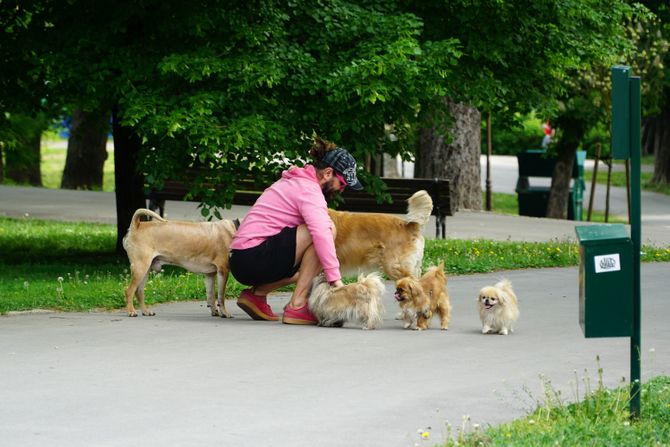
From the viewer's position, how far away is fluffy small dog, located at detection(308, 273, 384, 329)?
405 inches

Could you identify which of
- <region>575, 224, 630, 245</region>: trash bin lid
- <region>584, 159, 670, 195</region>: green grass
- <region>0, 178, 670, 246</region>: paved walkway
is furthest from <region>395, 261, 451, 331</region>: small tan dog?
<region>584, 159, 670, 195</region>: green grass

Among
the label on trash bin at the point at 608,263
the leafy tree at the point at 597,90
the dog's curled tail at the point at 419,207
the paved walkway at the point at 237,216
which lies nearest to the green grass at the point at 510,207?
the leafy tree at the point at 597,90

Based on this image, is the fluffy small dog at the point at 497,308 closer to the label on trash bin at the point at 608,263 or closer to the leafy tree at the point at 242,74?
the label on trash bin at the point at 608,263

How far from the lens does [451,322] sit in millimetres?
11039

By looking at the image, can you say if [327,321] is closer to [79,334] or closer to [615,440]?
[79,334]

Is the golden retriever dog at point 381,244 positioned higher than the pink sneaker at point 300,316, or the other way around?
the golden retriever dog at point 381,244

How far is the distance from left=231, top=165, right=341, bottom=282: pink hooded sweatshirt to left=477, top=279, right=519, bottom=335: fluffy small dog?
1238 mm

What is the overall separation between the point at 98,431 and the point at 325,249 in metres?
3.88

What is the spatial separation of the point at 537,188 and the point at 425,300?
2407cm

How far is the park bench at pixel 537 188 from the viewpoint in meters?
33.5

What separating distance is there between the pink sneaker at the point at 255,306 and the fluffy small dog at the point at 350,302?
0.54 meters

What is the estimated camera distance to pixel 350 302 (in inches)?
408

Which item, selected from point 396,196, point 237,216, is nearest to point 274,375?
point 396,196

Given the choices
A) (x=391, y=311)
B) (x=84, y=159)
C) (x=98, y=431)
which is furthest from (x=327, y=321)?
(x=84, y=159)
